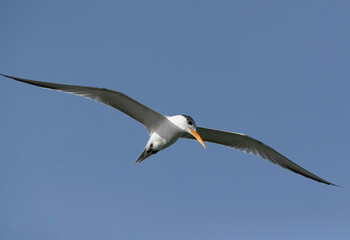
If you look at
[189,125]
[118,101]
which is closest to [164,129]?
[189,125]

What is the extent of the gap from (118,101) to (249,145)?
4.69m

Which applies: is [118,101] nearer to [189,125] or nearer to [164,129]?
[164,129]

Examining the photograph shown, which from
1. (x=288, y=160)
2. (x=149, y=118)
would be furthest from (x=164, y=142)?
(x=288, y=160)

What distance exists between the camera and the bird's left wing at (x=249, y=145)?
12188mm

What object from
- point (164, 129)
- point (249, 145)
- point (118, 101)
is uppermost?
point (118, 101)

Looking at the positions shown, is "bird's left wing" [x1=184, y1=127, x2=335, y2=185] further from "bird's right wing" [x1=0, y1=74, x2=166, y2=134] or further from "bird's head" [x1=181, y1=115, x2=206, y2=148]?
"bird's right wing" [x1=0, y1=74, x2=166, y2=134]

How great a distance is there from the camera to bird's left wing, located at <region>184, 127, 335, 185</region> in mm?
12188

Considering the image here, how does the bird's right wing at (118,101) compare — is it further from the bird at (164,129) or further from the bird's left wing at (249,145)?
the bird's left wing at (249,145)

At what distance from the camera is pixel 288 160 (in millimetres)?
12195

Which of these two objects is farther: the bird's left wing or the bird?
the bird's left wing

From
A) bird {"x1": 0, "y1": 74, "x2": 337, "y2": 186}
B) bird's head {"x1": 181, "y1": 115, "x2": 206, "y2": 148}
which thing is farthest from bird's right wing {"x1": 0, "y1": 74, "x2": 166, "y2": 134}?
bird's head {"x1": 181, "y1": 115, "x2": 206, "y2": 148}

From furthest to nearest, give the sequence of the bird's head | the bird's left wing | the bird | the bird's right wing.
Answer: the bird's left wing
the bird's head
the bird
the bird's right wing

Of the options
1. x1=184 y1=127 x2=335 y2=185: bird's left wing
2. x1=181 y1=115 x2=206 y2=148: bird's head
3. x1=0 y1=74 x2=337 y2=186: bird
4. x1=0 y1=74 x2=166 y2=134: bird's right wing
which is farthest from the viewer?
x1=184 y1=127 x2=335 y2=185: bird's left wing

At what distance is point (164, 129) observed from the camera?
36.5 feet
